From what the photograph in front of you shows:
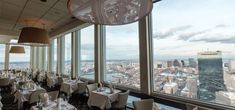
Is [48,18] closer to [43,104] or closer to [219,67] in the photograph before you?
[43,104]

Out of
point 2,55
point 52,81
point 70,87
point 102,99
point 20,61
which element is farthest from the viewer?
point 20,61

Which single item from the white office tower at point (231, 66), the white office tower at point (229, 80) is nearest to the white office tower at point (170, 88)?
the white office tower at point (229, 80)

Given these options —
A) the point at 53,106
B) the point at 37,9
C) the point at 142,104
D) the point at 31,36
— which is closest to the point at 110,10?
the point at 142,104

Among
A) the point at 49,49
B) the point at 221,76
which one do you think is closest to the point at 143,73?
the point at 221,76

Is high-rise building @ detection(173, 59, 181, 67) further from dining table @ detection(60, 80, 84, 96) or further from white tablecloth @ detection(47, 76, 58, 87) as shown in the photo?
white tablecloth @ detection(47, 76, 58, 87)

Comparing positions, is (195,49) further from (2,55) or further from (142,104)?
(2,55)
